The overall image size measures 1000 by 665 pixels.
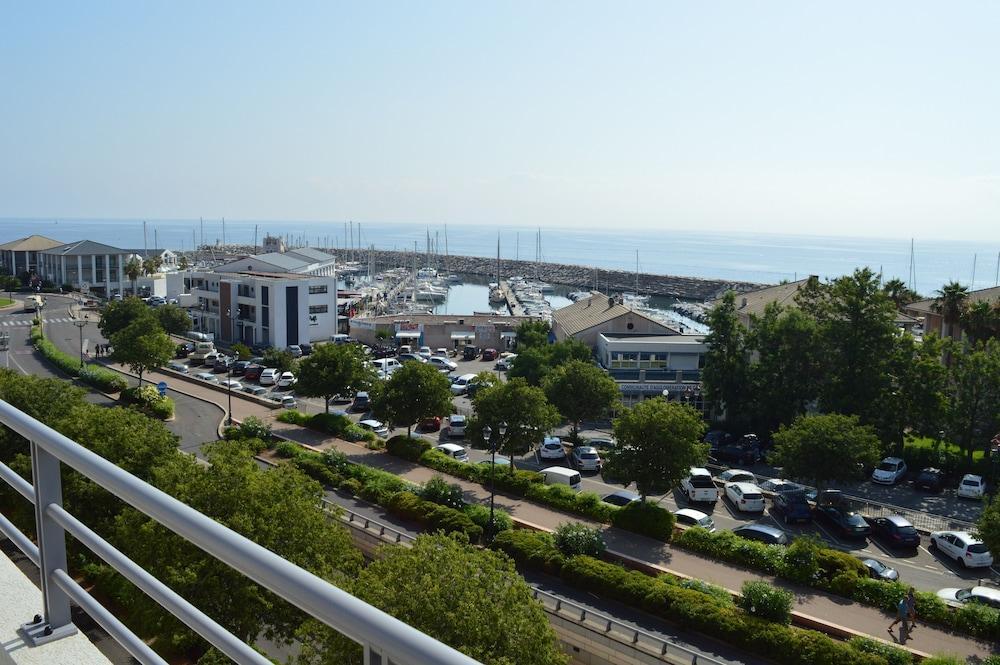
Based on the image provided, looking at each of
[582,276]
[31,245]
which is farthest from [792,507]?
[582,276]

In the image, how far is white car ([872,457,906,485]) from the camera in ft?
82.9

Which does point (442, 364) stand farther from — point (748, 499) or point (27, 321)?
point (27, 321)

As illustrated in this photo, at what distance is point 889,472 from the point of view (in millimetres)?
25359

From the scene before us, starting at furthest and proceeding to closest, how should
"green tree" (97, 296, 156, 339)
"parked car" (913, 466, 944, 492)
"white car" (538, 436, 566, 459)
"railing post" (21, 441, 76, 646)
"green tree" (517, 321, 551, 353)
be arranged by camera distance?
"green tree" (97, 296, 156, 339), "green tree" (517, 321, 551, 353), "white car" (538, 436, 566, 459), "parked car" (913, 466, 944, 492), "railing post" (21, 441, 76, 646)

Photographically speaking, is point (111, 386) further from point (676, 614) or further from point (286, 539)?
point (676, 614)

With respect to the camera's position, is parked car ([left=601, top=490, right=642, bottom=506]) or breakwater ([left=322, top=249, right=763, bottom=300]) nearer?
parked car ([left=601, top=490, right=642, bottom=506])

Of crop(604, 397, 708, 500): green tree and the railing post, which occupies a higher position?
the railing post

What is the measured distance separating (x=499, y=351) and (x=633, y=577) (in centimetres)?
3439

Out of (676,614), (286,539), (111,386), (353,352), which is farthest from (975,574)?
(111,386)

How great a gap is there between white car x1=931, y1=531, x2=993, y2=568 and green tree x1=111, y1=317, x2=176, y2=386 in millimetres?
29406

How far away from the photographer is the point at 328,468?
21844mm

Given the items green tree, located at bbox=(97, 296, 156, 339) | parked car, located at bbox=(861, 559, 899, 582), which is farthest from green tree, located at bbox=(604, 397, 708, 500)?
green tree, located at bbox=(97, 296, 156, 339)

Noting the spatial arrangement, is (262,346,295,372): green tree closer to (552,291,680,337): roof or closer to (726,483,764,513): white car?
(552,291,680,337): roof

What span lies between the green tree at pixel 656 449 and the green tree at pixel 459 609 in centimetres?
978
